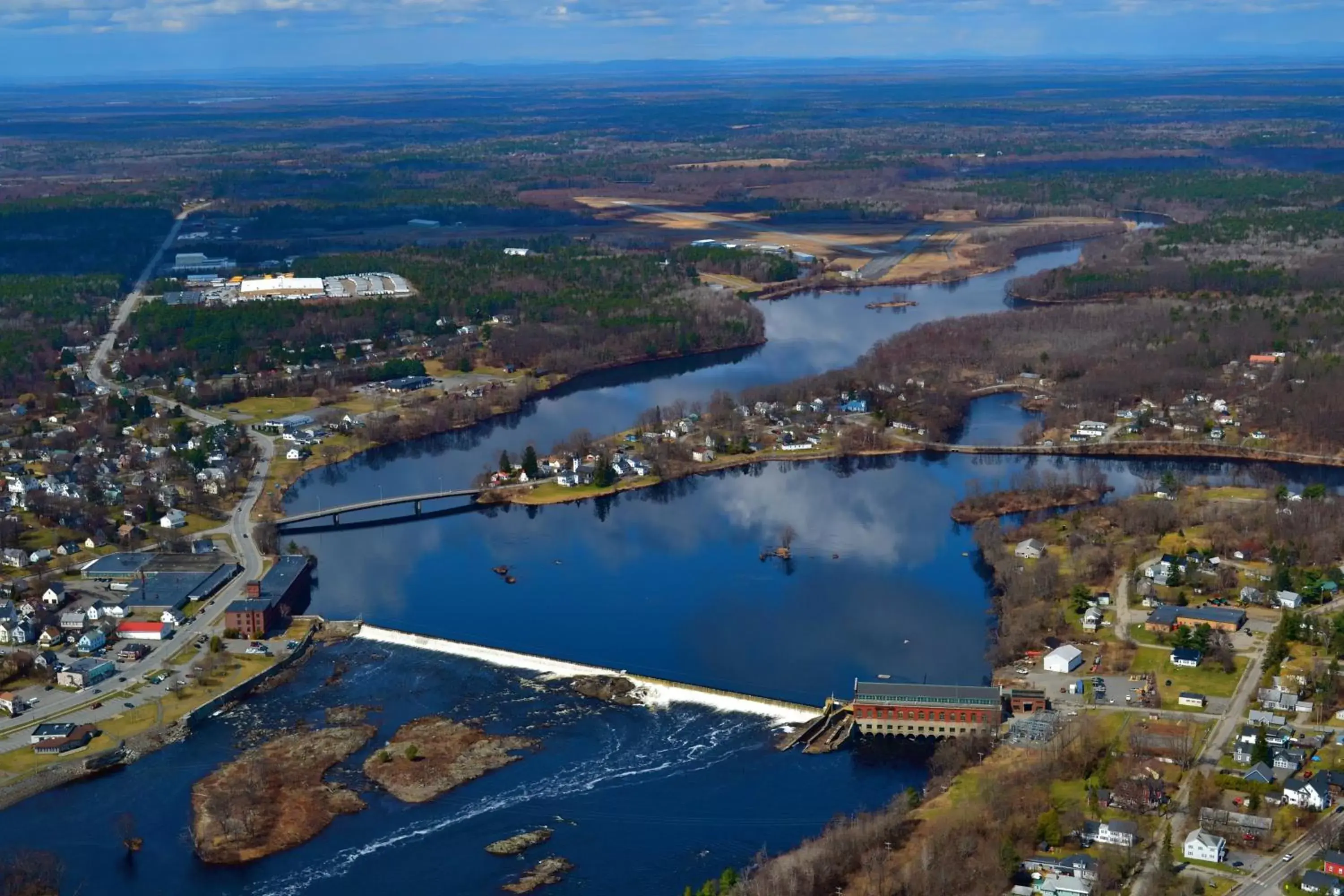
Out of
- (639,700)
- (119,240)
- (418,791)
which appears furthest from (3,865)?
(119,240)

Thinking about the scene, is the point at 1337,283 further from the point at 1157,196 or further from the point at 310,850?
the point at 310,850

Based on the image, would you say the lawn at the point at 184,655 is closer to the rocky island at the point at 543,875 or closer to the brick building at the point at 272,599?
the brick building at the point at 272,599

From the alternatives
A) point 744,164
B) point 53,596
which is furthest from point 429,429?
point 744,164

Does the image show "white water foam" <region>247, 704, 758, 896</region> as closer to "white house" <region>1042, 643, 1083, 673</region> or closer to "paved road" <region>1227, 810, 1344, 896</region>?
"white house" <region>1042, 643, 1083, 673</region>

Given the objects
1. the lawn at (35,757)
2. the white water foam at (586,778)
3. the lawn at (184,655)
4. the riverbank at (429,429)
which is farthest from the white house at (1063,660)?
the riverbank at (429,429)

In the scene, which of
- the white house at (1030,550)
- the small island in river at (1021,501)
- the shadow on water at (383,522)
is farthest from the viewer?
the shadow on water at (383,522)

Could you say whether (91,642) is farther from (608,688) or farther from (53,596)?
(608,688)

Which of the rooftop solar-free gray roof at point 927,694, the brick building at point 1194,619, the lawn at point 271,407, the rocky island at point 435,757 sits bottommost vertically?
the rocky island at point 435,757
